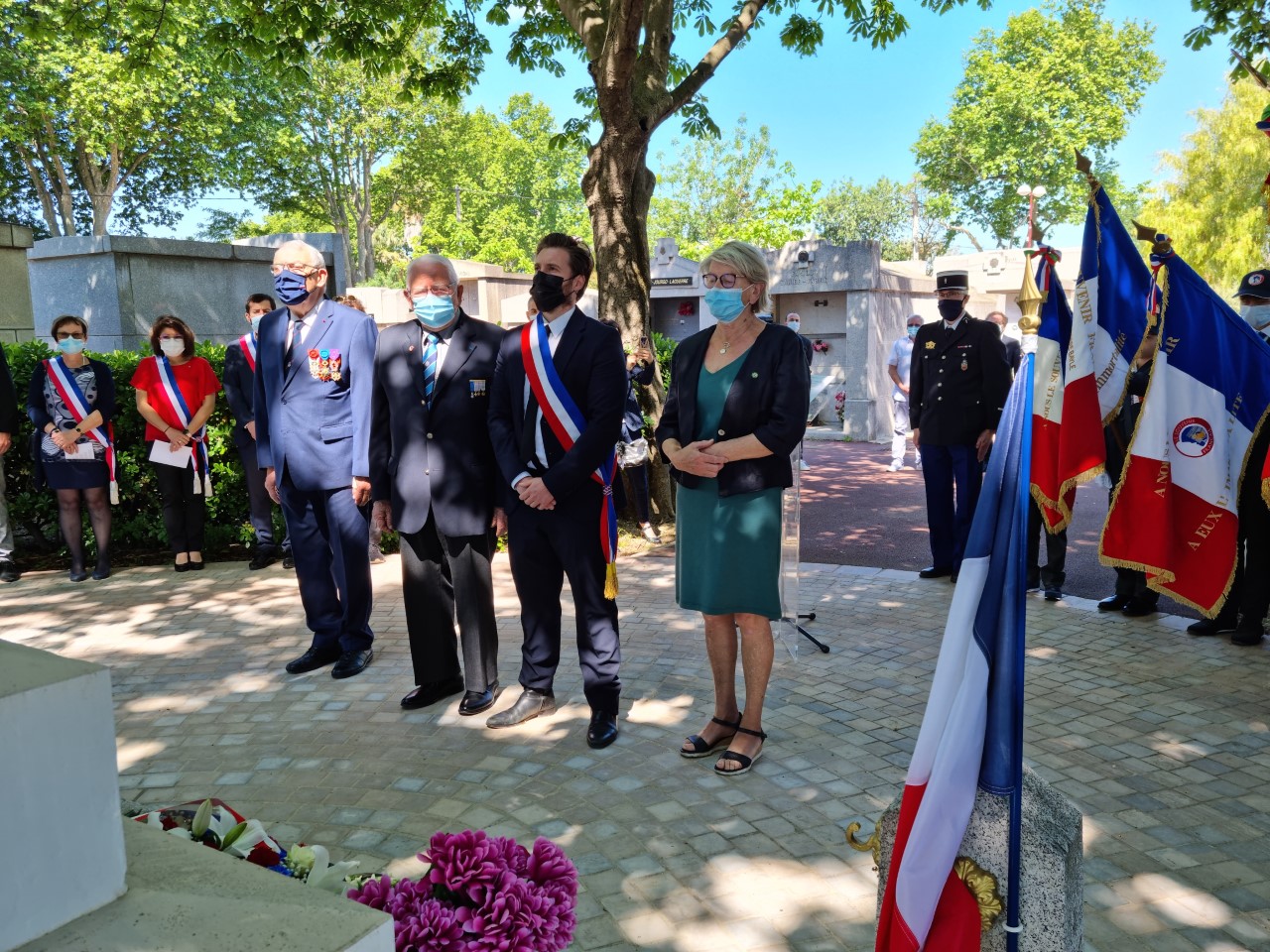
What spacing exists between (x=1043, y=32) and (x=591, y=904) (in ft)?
193

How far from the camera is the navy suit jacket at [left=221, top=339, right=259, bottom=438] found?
7.93 meters

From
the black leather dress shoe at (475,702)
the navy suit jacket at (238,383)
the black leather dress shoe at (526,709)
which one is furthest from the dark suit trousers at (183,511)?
the black leather dress shoe at (526,709)

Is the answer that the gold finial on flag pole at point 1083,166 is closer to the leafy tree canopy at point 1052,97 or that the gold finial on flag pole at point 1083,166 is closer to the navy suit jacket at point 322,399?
the navy suit jacket at point 322,399

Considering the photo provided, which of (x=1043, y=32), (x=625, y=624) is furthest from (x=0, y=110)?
(x=1043, y=32)

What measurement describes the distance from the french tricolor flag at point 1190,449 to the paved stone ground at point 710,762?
913 millimetres

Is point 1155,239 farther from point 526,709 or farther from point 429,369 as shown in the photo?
point 526,709

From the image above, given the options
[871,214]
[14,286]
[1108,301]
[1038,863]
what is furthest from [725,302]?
[871,214]

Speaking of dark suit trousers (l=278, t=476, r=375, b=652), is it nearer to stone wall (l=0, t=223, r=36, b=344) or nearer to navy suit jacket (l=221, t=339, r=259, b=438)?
navy suit jacket (l=221, t=339, r=259, b=438)

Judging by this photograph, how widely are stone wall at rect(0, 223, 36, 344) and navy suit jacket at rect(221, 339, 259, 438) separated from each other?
3670mm

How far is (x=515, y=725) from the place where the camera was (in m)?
4.75

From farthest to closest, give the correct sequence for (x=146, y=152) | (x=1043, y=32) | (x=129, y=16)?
(x=1043, y=32) < (x=146, y=152) < (x=129, y=16)

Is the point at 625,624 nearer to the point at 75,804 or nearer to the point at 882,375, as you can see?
the point at 75,804

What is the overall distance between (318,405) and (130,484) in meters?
4.23

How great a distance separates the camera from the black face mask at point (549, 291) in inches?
175
